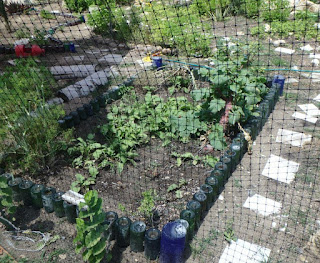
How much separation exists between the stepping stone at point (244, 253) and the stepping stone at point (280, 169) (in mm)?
966

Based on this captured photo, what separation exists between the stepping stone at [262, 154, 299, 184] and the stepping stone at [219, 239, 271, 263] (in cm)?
97

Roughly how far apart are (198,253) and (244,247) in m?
0.39

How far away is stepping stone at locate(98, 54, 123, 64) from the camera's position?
6.44 metres

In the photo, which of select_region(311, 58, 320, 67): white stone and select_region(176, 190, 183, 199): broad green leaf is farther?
select_region(311, 58, 320, 67): white stone

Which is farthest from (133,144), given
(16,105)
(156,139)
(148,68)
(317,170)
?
(148,68)

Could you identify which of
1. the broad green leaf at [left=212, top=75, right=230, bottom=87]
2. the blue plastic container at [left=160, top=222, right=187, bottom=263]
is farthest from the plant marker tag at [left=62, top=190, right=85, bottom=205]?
the broad green leaf at [left=212, top=75, right=230, bottom=87]

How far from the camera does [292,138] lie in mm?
4059

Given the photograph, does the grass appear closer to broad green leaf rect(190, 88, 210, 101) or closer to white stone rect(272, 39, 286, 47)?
broad green leaf rect(190, 88, 210, 101)

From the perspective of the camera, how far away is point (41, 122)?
3.49 m

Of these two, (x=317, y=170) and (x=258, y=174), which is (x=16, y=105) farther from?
(x=317, y=170)

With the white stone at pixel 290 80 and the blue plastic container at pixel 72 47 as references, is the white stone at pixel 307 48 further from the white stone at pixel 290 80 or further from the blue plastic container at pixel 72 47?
the blue plastic container at pixel 72 47

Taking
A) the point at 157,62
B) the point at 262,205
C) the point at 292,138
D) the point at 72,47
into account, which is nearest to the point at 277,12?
the point at 157,62

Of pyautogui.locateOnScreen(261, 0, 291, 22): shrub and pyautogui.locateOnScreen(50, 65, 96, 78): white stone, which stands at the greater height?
pyautogui.locateOnScreen(50, 65, 96, 78): white stone

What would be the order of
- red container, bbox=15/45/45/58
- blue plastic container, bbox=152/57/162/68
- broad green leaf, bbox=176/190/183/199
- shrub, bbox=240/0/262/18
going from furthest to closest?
shrub, bbox=240/0/262/18 → red container, bbox=15/45/45/58 → blue plastic container, bbox=152/57/162/68 → broad green leaf, bbox=176/190/183/199
